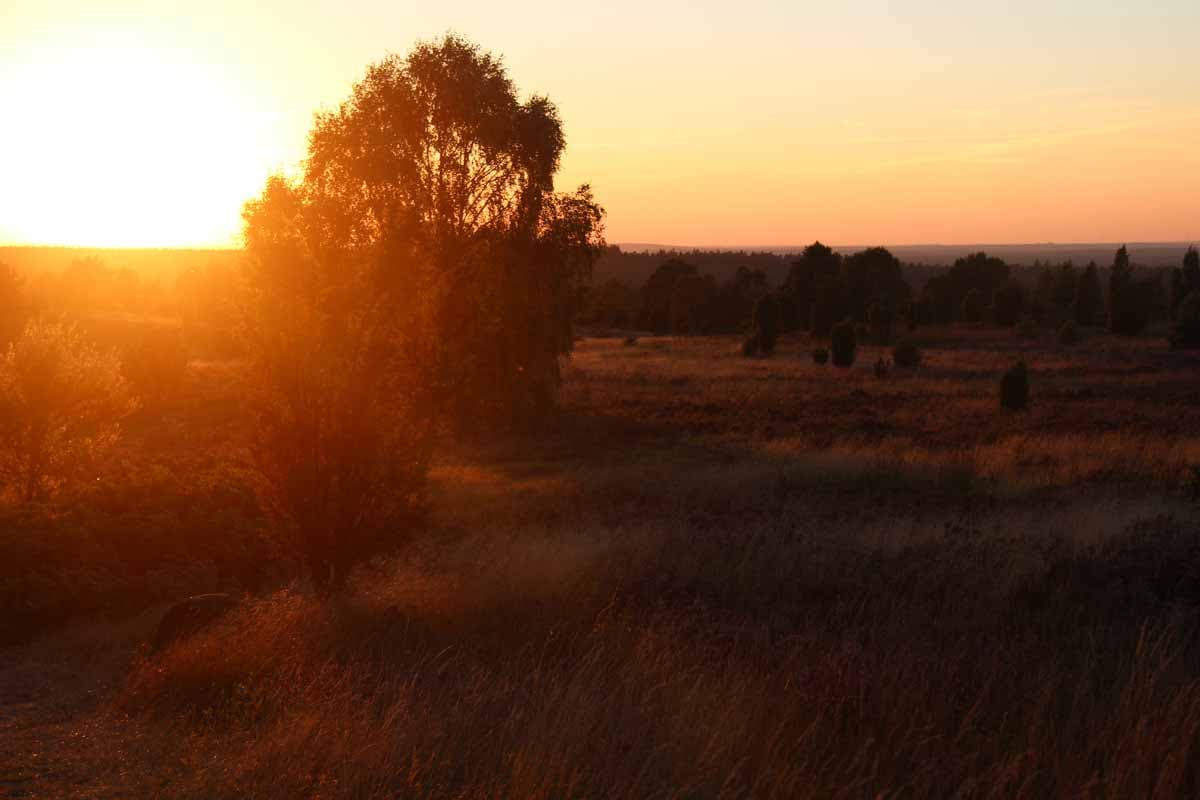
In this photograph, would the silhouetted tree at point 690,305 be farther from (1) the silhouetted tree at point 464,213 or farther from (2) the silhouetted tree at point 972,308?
(1) the silhouetted tree at point 464,213

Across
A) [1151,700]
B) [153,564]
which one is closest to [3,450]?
[153,564]

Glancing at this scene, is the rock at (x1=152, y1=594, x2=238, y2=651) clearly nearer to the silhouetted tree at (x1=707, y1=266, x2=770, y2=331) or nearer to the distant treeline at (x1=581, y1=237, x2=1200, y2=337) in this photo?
the distant treeline at (x1=581, y1=237, x2=1200, y2=337)

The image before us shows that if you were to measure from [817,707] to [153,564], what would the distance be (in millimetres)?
12410

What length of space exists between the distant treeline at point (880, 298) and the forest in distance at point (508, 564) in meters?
44.4

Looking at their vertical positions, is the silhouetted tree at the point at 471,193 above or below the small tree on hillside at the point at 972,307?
above

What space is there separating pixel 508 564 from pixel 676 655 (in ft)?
13.5

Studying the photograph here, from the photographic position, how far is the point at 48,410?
2106 centimetres

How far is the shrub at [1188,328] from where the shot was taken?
53969mm

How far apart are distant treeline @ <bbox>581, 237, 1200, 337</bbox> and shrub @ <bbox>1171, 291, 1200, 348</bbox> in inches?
521

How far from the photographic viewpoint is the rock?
27.1 ft

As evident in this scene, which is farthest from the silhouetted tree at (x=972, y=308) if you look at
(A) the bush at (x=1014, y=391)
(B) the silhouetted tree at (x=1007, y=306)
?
(A) the bush at (x=1014, y=391)

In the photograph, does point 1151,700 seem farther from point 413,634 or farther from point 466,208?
point 466,208

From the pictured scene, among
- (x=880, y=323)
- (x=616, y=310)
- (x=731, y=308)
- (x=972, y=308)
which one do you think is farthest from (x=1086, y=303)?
(x=616, y=310)

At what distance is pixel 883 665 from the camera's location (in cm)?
561
